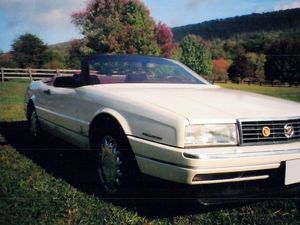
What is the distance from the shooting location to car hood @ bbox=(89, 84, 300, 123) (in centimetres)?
224

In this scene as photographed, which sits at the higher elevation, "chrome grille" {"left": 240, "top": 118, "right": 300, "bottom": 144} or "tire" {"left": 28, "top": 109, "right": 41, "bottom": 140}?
"chrome grille" {"left": 240, "top": 118, "right": 300, "bottom": 144}

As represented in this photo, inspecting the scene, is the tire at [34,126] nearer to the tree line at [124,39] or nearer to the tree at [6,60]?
the tree line at [124,39]

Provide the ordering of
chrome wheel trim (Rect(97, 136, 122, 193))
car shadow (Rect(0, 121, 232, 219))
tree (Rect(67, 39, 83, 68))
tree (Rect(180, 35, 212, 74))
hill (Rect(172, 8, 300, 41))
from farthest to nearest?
tree (Rect(180, 35, 212, 74)), tree (Rect(67, 39, 83, 68)), hill (Rect(172, 8, 300, 41)), chrome wheel trim (Rect(97, 136, 122, 193)), car shadow (Rect(0, 121, 232, 219))

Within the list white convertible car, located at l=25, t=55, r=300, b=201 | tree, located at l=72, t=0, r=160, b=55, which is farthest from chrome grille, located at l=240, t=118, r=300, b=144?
tree, located at l=72, t=0, r=160, b=55

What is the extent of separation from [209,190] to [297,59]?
72.0ft

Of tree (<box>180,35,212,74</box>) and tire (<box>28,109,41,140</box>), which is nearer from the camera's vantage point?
tire (<box>28,109,41,140</box>)

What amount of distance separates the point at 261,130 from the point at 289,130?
25 centimetres

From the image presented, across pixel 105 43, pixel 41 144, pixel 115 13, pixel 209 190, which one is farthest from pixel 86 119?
pixel 105 43

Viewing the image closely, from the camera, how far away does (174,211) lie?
2553 millimetres

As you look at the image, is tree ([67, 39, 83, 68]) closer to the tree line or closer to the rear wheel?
the tree line

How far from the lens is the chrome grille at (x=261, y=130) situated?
224 cm

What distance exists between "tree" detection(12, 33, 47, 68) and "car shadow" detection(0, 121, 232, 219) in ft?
3.24

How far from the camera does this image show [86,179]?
3229 millimetres

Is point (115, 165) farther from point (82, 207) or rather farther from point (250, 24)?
point (250, 24)
